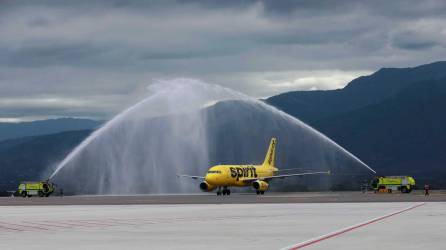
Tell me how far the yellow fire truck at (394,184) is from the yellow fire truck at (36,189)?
46809 mm

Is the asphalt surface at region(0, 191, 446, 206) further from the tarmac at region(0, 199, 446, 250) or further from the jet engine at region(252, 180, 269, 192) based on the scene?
the tarmac at region(0, 199, 446, 250)

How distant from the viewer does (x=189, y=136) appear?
180 metres

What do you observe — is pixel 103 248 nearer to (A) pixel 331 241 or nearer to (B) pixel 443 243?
(A) pixel 331 241

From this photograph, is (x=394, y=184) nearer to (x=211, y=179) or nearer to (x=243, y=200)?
(x=211, y=179)

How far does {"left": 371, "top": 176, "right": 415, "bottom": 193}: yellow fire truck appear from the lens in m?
120

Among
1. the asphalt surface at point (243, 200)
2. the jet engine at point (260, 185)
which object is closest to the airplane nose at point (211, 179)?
the jet engine at point (260, 185)

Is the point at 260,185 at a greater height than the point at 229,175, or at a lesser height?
lesser

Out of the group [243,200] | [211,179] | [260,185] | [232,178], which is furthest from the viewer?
[232,178]

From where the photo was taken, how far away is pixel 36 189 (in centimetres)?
12544

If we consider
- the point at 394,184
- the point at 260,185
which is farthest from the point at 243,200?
the point at 394,184

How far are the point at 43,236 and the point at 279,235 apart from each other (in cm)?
965

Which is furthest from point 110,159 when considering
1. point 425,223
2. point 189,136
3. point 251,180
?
point 425,223

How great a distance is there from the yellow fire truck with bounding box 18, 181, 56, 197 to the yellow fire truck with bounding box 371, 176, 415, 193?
→ 46.8 m

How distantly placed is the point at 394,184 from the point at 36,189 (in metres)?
51.3
